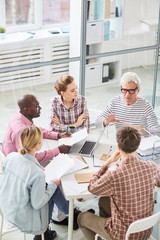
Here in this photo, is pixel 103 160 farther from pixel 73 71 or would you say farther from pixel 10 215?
pixel 73 71

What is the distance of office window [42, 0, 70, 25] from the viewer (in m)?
4.48

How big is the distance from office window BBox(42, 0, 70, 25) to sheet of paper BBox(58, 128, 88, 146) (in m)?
1.73

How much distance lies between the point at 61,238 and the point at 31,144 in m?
1.03

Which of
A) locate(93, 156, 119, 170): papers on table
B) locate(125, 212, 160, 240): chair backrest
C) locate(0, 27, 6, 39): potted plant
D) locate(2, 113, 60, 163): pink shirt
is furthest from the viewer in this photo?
locate(0, 27, 6, 39): potted plant

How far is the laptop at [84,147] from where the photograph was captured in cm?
315

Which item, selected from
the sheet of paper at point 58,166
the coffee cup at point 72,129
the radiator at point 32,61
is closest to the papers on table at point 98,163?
the sheet of paper at point 58,166

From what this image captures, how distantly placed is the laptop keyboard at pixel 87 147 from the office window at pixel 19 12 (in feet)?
5.83

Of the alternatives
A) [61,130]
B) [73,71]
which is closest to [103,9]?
[73,71]

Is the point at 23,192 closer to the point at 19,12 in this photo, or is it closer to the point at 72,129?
the point at 72,129

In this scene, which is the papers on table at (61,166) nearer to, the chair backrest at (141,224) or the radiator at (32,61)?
Answer: the chair backrest at (141,224)

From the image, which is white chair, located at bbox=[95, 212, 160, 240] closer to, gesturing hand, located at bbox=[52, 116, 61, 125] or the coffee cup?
the coffee cup

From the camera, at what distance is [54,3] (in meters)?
4.52

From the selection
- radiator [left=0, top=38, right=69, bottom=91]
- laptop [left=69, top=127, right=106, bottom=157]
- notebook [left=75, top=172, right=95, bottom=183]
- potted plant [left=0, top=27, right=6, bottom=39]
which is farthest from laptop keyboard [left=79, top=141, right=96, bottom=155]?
potted plant [left=0, top=27, right=6, bottom=39]

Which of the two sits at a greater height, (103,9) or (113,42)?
(103,9)
